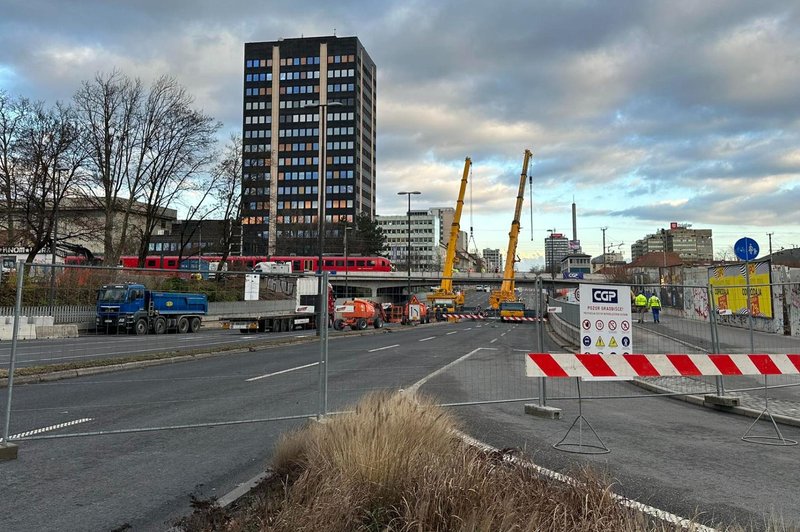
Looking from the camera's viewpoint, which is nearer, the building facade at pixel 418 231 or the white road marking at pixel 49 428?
the white road marking at pixel 49 428

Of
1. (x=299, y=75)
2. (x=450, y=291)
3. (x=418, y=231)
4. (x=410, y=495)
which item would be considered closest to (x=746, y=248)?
(x=410, y=495)

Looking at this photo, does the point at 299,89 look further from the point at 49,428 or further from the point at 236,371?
the point at 49,428

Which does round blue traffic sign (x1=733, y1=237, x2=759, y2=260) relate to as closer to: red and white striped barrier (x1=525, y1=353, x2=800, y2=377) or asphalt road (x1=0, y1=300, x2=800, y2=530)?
asphalt road (x1=0, y1=300, x2=800, y2=530)

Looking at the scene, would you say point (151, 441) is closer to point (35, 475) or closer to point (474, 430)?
point (35, 475)

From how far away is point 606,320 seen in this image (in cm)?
848

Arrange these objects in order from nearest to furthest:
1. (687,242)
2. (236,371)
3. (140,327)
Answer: (140,327) < (236,371) < (687,242)

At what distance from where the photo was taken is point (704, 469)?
5.73 meters

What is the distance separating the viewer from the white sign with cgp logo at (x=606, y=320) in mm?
8375

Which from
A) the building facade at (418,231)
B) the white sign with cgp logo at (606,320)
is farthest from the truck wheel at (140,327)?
the building facade at (418,231)

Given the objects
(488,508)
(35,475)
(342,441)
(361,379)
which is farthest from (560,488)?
(361,379)

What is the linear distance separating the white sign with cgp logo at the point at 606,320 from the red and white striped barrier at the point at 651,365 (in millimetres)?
1012

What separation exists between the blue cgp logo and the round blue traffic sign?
7644 mm

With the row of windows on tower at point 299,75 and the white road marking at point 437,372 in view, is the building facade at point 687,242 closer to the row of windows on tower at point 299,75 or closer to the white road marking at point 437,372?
the row of windows on tower at point 299,75

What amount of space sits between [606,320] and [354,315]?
3009 centimetres
